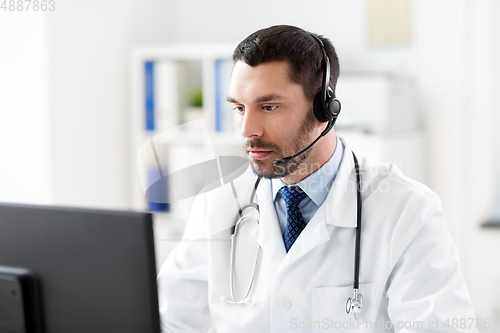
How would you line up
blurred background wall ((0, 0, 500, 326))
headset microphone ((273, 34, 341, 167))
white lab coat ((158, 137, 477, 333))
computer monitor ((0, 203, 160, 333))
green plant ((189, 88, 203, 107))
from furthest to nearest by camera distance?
green plant ((189, 88, 203, 107)) < blurred background wall ((0, 0, 500, 326)) < headset microphone ((273, 34, 341, 167)) < white lab coat ((158, 137, 477, 333)) < computer monitor ((0, 203, 160, 333))

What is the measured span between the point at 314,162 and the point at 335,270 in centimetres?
27

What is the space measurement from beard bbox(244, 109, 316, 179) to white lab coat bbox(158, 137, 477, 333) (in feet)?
0.39

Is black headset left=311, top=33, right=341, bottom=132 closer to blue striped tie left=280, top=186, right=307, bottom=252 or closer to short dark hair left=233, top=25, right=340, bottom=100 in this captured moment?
short dark hair left=233, top=25, right=340, bottom=100

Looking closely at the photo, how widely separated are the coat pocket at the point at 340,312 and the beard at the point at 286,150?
294mm

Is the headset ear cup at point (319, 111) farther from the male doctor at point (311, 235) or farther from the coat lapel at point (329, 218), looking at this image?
the coat lapel at point (329, 218)

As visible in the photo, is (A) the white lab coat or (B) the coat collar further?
(B) the coat collar

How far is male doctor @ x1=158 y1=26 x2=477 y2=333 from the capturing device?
1.20 m

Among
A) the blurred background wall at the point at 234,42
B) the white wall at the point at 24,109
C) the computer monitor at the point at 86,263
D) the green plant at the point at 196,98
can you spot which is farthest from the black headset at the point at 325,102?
the white wall at the point at 24,109

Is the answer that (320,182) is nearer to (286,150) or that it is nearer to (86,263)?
(286,150)

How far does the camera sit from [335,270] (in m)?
1.28

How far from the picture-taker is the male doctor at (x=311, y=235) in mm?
1201

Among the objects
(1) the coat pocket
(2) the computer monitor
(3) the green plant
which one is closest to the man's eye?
(1) the coat pocket

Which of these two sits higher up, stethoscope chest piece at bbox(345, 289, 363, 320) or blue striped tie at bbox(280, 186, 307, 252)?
blue striped tie at bbox(280, 186, 307, 252)

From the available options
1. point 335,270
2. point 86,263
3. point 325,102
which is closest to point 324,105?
point 325,102
